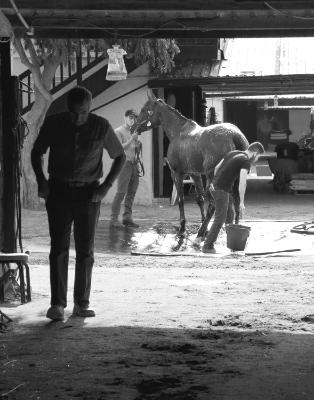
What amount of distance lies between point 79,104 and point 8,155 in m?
1.75

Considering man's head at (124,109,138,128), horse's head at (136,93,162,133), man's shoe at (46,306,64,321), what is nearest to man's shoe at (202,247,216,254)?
horse's head at (136,93,162,133)

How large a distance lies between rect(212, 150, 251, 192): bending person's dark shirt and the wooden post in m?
4.84

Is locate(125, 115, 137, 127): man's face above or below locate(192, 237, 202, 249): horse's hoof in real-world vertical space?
above

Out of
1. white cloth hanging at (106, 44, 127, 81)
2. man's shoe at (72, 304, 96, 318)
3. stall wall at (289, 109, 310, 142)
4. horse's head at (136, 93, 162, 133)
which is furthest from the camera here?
stall wall at (289, 109, 310, 142)

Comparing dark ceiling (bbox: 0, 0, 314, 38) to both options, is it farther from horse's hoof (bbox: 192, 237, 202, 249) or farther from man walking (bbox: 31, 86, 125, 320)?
horse's hoof (bbox: 192, 237, 202, 249)

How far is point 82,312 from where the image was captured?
8.47m

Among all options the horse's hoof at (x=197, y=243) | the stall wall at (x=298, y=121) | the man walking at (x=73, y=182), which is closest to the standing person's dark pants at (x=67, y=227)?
the man walking at (x=73, y=182)

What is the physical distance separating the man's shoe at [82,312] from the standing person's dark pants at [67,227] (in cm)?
3

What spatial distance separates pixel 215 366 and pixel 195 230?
418 inches

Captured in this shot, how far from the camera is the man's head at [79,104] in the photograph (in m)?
8.27

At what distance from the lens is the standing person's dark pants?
8359 millimetres

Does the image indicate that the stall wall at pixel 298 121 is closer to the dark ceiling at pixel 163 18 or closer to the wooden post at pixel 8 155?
the dark ceiling at pixel 163 18

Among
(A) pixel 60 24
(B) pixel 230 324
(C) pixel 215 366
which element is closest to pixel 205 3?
(A) pixel 60 24

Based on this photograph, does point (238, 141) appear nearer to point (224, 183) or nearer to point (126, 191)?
point (224, 183)
